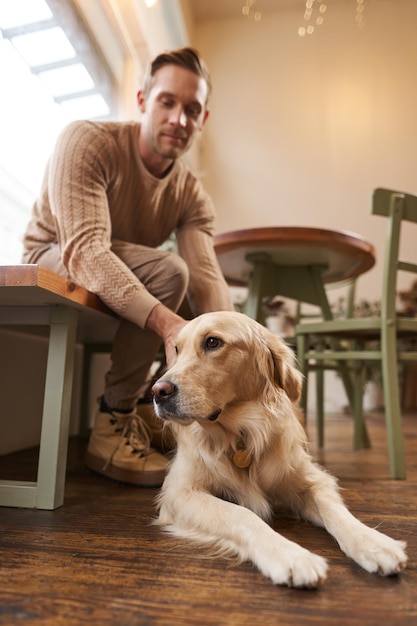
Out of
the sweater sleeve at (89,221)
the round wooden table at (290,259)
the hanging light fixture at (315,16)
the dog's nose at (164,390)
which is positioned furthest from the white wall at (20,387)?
the hanging light fixture at (315,16)

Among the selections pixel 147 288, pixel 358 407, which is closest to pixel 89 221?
pixel 147 288

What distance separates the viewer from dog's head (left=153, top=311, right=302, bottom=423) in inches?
42.9

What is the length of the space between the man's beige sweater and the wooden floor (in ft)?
1.93

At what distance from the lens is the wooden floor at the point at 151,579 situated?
0.71 m

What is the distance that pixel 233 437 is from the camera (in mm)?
1192

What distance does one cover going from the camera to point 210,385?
1.14 metres

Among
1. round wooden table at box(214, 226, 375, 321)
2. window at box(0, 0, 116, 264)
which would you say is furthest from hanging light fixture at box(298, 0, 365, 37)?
round wooden table at box(214, 226, 375, 321)

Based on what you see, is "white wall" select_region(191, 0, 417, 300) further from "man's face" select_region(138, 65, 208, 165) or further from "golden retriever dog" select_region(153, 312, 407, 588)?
"golden retriever dog" select_region(153, 312, 407, 588)

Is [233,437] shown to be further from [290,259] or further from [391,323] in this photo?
[290,259]

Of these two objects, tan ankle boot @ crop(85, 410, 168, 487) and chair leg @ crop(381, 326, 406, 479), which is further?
chair leg @ crop(381, 326, 406, 479)

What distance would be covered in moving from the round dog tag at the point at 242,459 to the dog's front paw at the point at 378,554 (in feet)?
1.02

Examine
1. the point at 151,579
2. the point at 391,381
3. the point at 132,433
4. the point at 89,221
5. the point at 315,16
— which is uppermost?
the point at 315,16

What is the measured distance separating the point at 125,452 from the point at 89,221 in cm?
76

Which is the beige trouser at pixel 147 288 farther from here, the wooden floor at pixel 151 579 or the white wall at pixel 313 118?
the white wall at pixel 313 118
